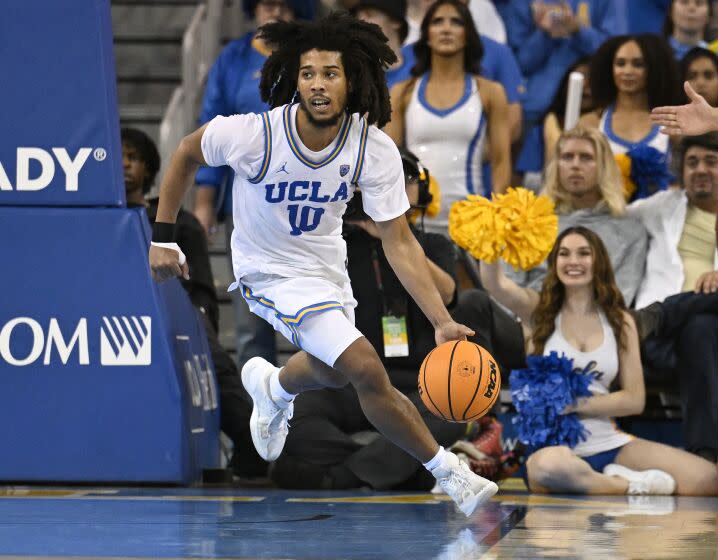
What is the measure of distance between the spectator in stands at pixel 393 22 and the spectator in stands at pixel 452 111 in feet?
1.00

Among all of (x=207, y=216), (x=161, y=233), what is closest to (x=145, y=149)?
(x=207, y=216)

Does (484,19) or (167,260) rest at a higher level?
(484,19)

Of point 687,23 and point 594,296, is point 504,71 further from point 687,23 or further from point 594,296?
point 594,296

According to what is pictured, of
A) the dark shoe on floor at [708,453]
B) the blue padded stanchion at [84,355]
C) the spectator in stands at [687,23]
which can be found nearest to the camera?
the blue padded stanchion at [84,355]

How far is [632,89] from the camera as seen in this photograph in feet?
25.9

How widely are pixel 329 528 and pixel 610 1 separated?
5888mm

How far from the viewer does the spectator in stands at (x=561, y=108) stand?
8.14 m

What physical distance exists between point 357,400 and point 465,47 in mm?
2381

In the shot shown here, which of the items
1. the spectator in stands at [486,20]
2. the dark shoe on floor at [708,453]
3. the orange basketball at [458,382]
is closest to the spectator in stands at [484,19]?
the spectator in stands at [486,20]

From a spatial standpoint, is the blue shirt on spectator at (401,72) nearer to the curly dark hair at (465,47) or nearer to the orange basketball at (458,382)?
the curly dark hair at (465,47)

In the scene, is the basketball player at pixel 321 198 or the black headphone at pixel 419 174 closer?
the basketball player at pixel 321 198

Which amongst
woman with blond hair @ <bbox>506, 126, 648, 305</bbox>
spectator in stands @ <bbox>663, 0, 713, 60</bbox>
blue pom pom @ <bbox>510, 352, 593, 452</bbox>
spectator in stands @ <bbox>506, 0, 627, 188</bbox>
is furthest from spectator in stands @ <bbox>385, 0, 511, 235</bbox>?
spectator in stands @ <bbox>663, 0, 713, 60</bbox>

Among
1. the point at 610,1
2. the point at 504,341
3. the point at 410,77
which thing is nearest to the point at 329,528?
the point at 504,341

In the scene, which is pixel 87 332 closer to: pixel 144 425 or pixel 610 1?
pixel 144 425
